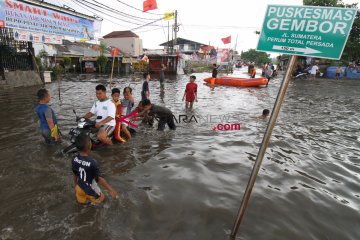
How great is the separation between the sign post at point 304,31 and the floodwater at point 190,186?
1883 mm

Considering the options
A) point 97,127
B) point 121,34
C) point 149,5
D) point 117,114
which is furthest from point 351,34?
point 121,34

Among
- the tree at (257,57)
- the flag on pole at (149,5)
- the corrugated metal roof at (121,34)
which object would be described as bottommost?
the tree at (257,57)

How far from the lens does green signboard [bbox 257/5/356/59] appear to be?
7.34ft

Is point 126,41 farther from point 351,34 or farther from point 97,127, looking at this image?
point 97,127

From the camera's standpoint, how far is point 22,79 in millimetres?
16250

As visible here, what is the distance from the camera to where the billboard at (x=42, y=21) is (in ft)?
44.1

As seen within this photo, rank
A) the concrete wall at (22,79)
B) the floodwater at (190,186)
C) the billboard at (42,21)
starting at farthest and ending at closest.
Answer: the concrete wall at (22,79), the billboard at (42,21), the floodwater at (190,186)

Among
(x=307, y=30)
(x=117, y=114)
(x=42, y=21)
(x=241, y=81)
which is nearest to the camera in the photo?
(x=307, y=30)

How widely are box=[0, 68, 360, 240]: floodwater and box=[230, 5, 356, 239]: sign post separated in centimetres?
188

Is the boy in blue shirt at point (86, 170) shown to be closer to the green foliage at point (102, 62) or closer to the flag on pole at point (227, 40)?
the green foliage at point (102, 62)

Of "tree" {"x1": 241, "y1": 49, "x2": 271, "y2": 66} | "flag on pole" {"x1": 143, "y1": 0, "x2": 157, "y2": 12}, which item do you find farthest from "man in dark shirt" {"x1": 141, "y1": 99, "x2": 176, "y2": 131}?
"tree" {"x1": 241, "y1": 49, "x2": 271, "y2": 66}

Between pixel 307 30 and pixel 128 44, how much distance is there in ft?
195

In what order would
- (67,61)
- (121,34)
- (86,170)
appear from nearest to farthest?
(86,170) < (67,61) < (121,34)

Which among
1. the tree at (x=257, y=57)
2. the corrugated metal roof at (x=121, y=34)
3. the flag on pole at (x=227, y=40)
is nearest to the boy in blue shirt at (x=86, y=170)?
the flag on pole at (x=227, y=40)
